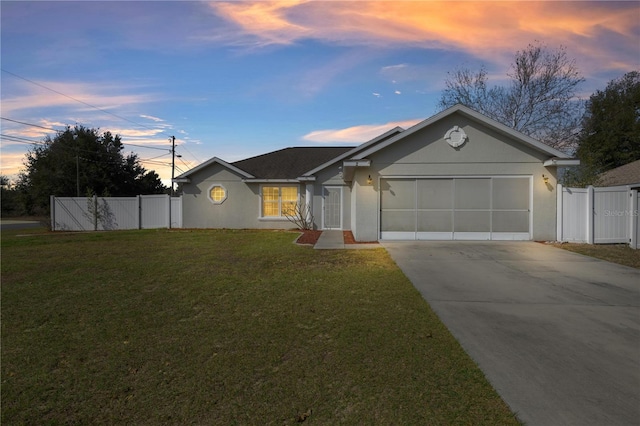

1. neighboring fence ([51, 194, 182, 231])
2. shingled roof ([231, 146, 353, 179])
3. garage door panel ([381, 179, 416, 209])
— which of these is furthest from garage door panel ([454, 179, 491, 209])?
neighboring fence ([51, 194, 182, 231])

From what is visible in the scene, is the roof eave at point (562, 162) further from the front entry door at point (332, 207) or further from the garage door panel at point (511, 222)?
the front entry door at point (332, 207)

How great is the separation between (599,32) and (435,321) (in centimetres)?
1345

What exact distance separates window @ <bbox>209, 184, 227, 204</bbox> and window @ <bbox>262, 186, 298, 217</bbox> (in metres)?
2.25

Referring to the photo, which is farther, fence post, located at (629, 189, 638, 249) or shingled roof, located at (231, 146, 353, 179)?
shingled roof, located at (231, 146, 353, 179)

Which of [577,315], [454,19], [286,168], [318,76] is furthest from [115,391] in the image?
[286,168]

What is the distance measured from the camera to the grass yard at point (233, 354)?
115 inches

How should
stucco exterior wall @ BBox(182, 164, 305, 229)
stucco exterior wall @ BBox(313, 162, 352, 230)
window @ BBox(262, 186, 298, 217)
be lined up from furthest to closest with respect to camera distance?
stucco exterior wall @ BBox(182, 164, 305, 229) < window @ BBox(262, 186, 298, 217) < stucco exterior wall @ BBox(313, 162, 352, 230)

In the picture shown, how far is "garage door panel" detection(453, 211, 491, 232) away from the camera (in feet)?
44.5

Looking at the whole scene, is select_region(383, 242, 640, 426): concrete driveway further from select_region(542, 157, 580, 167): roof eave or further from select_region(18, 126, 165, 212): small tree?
select_region(18, 126, 165, 212): small tree

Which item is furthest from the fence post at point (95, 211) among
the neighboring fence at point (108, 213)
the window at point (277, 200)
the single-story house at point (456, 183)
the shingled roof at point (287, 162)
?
the single-story house at point (456, 183)

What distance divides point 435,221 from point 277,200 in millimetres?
9631

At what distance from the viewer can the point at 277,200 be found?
20.6 meters

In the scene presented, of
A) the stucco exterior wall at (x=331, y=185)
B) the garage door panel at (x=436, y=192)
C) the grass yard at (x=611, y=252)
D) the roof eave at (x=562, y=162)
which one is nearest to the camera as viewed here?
the grass yard at (x=611, y=252)

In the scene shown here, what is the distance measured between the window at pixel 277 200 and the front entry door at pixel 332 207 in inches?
75.7
